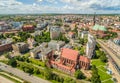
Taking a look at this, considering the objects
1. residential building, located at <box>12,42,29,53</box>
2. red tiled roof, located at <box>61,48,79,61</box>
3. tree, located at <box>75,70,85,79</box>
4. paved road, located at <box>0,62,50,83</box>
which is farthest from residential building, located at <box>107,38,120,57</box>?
residential building, located at <box>12,42,29,53</box>

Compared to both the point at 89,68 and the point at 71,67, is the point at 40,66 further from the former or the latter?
the point at 89,68

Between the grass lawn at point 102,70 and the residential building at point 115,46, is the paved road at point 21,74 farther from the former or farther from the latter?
the residential building at point 115,46

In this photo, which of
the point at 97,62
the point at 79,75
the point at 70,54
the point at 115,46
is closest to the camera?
the point at 79,75

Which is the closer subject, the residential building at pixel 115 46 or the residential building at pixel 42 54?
the residential building at pixel 42 54

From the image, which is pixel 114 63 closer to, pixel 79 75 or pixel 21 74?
pixel 79 75

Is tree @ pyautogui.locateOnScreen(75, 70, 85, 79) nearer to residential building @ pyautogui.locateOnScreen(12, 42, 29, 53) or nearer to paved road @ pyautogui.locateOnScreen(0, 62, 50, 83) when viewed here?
paved road @ pyautogui.locateOnScreen(0, 62, 50, 83)

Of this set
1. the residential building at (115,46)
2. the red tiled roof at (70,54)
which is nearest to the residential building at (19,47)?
the red tiled roof at (70,54)

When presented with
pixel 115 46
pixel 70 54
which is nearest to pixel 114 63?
pixel 115 46

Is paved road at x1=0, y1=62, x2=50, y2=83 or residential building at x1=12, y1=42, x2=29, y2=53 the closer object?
paved road at x1=0, y1=62, x2=50, y2=83

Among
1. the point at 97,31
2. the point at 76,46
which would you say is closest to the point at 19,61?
the point at 76,46

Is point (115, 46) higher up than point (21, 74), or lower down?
higher up

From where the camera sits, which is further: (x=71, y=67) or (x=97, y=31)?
(x=97, y=31)
